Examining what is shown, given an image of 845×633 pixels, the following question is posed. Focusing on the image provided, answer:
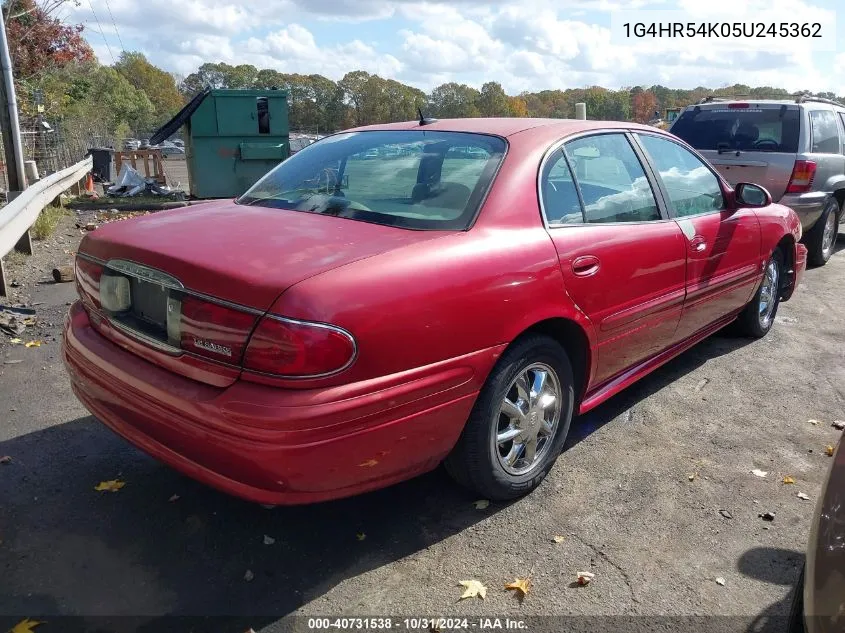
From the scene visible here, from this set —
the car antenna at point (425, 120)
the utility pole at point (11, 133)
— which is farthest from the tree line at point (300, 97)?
the utility pole at point (11, 133)

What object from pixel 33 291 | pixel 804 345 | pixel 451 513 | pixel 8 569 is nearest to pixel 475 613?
pixel 451 513

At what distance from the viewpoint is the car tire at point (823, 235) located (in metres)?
8.24

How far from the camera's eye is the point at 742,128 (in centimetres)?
819

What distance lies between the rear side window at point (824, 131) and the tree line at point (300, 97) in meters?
0.67

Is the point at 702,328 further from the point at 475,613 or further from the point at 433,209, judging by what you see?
the point at 475,613

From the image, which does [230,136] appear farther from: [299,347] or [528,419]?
[299,347]

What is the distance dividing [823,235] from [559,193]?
21.7 feet

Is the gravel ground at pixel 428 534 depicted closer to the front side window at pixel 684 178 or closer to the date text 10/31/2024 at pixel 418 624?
the date text 10/31/2024 at pixel 418 624

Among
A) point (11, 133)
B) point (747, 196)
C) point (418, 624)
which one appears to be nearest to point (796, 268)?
point (747, 196)

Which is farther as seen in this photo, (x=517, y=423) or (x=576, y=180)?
(x=576, y=180)

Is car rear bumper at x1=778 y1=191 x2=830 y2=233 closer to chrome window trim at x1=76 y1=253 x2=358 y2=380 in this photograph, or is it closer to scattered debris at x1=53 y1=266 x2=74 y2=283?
chrome window trim at x1=76 y1=253 x2=358 y2=380

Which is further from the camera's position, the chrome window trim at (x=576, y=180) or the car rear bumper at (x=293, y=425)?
the chrome window trim at (x=576, y=180)

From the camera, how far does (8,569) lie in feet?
8.64

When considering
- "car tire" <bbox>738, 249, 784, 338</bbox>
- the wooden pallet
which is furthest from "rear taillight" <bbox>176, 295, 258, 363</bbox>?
the wooden pallet
